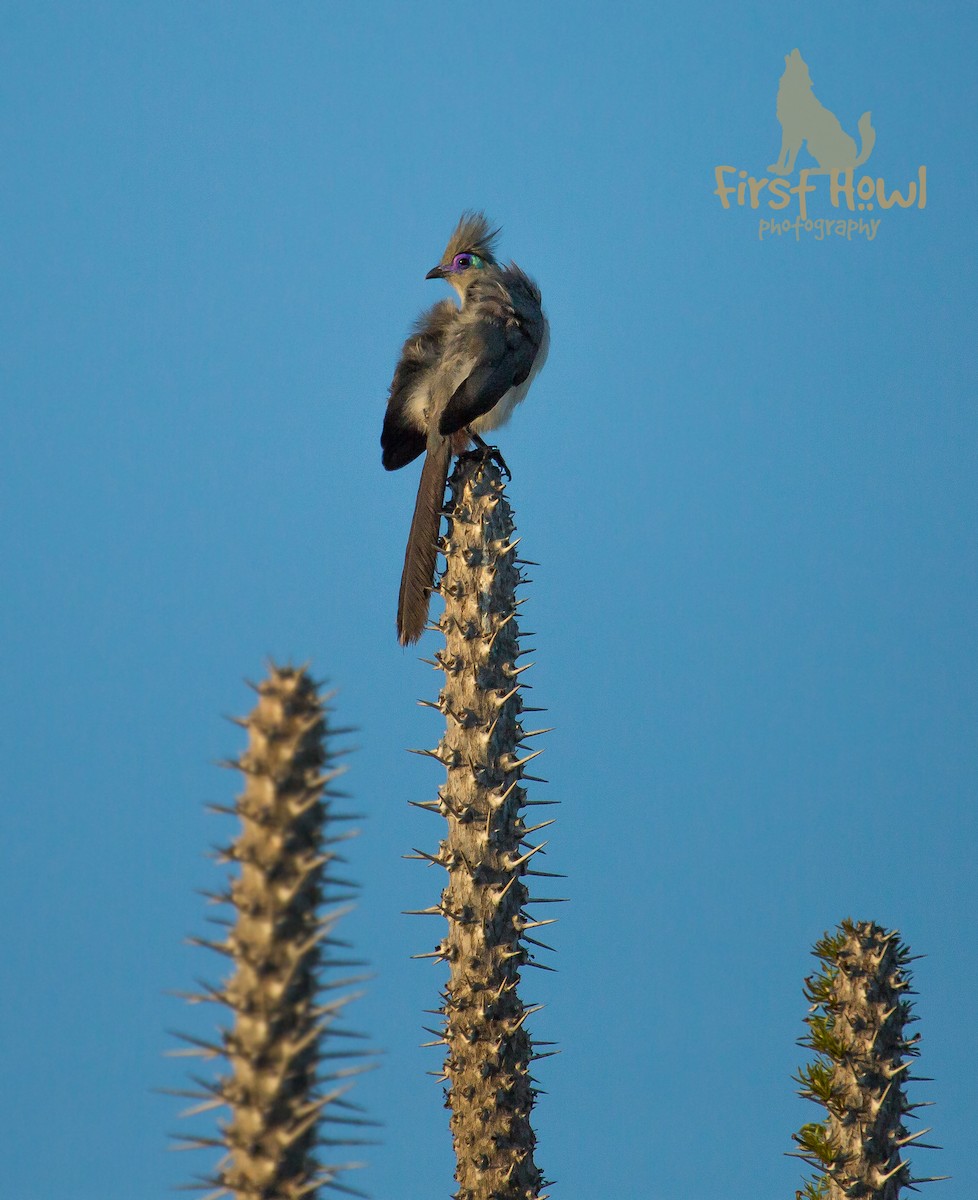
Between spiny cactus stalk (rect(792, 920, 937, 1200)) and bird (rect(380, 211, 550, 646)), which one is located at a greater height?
bird (rect(380, 211, 550, 646))

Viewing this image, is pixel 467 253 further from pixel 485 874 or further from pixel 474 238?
pixel 485 874

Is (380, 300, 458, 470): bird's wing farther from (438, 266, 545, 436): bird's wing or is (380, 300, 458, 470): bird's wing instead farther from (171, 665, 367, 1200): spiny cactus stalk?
(171, 665, 367, 1200): spiny cactus stalk

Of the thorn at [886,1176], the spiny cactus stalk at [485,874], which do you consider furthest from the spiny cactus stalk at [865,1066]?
the spiny cactus stalk at [485,874]

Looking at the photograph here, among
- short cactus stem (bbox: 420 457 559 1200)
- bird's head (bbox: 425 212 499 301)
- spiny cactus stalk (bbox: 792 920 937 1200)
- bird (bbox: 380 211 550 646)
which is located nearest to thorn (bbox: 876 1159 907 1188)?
spiny cactus stalk (bbox: 792 920 937 1200)

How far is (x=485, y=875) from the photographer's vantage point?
5.92 metres

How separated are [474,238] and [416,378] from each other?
6.09ft

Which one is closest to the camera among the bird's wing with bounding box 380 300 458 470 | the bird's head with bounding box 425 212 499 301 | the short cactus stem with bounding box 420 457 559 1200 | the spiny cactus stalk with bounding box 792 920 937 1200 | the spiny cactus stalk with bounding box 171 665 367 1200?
the spiny cactus stalk with bounding box 171 665 367 1200

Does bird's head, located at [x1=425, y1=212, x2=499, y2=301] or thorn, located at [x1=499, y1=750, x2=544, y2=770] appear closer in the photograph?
thorn, located at [x1=499, y1=750, x2=544, y2=770]

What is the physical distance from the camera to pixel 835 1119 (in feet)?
15.9

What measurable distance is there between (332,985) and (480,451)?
15.3ft

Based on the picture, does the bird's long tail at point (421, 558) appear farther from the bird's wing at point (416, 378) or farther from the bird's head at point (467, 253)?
the bird's head at point (467, 253)

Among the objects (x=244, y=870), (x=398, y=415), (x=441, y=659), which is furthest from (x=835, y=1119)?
(x=398, y=415)

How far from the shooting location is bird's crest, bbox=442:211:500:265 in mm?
9297

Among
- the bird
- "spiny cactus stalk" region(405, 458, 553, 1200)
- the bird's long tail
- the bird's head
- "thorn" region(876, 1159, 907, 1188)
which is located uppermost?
A: the bird's head
